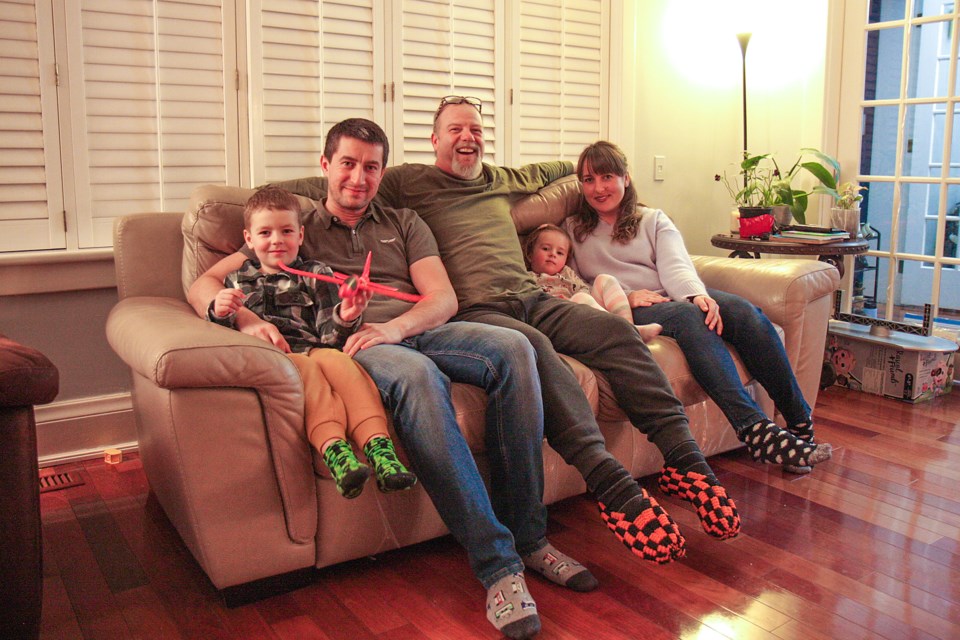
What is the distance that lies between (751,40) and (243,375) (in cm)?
317

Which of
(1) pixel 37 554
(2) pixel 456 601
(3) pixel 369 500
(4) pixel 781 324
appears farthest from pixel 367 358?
(4) pixel 781 324

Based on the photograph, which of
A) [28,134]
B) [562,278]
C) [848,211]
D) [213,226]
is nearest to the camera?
[213,226]

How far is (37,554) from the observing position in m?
1.50

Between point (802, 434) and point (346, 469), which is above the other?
point (346, 469)

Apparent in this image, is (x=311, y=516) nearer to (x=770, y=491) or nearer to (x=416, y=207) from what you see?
(x=416, y=207)

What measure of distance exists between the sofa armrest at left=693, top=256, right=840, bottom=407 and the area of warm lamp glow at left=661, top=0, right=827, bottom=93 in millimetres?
1407

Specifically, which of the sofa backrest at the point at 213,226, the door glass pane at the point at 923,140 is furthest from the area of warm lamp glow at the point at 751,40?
the sofa backrest at the point at 213,226

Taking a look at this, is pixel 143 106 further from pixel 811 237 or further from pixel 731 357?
pixel 811 237

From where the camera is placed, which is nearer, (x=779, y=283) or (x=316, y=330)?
(x=316, y=330)

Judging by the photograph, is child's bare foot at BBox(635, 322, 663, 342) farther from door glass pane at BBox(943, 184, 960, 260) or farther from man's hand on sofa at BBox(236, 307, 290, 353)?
door glass pane at BBox(943, 184, 960, 260)

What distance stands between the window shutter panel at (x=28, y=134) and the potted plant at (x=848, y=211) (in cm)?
283

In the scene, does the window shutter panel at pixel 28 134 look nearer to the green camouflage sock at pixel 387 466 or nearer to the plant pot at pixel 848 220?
the green camouflage sock at pixel 387 466

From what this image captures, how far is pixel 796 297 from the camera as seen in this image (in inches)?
102

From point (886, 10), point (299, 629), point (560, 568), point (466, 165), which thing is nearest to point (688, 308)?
point (466, 165)
